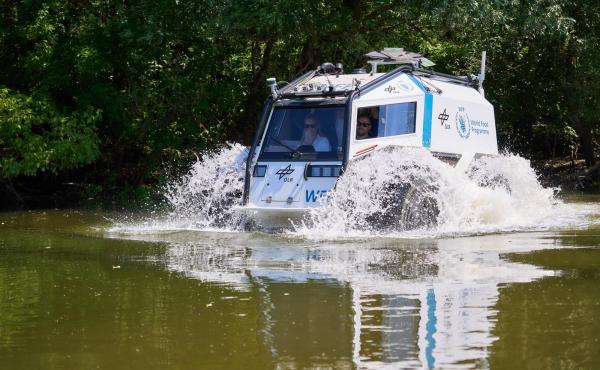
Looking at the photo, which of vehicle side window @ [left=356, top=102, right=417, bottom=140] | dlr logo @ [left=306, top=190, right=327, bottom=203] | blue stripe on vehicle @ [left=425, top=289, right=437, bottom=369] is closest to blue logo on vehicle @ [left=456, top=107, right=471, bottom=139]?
vehicle side window @ [left=356, top=102, right=417, bottom=140]

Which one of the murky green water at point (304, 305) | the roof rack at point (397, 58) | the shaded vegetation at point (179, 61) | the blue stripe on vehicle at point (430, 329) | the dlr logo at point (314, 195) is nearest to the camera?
the blue stripe on vehicle at point (430, 329)

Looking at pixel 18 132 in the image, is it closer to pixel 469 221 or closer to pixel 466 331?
pixel 469 221

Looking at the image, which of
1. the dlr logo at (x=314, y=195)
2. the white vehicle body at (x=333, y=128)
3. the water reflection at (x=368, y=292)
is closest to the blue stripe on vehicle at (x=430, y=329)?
the water reflection at (x=368, y=292)

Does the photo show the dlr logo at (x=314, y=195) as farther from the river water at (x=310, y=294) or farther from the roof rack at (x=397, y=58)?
the roof rack at (x=397, y=58)

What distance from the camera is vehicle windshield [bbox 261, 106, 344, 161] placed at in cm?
1463

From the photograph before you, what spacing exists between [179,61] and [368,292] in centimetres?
1486

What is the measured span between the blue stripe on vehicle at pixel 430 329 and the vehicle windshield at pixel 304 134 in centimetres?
622

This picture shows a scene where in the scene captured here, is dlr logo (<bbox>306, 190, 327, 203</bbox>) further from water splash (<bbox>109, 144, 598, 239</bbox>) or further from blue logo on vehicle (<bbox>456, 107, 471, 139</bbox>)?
blue logo on vehicle (<bbox>456, 107, 471, 139</bbox>)

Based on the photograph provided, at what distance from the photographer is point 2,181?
69.9ft

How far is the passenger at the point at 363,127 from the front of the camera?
1473 cm

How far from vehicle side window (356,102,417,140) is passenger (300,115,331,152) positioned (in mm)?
522

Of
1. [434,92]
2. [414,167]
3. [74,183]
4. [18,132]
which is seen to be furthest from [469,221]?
[74,183]

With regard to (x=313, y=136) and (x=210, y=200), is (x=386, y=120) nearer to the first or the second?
(x=313, y=136)

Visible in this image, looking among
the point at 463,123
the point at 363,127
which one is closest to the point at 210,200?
the point at 363,127
